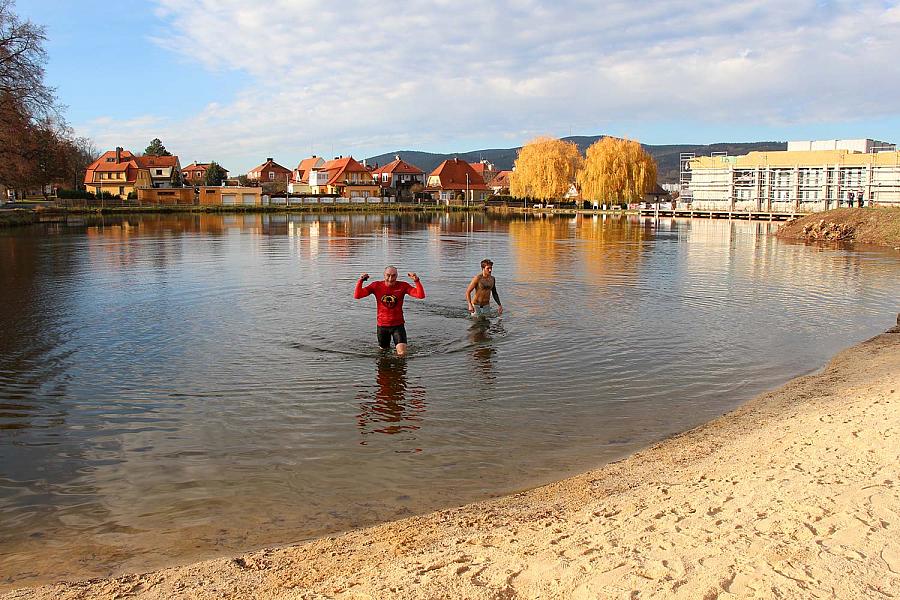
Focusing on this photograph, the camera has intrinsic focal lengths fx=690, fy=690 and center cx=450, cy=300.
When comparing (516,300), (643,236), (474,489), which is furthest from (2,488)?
(643,236)

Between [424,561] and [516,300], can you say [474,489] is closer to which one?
[424,561]

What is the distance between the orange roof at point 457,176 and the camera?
474 feet

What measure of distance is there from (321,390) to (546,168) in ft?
316

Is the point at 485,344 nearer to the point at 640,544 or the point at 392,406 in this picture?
the point at 392,406

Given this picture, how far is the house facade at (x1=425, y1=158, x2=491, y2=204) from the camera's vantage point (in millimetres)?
142500

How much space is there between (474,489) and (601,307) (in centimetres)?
1265

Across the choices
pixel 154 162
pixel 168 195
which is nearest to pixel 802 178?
pixel 168 195

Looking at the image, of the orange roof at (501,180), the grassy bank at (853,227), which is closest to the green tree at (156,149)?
the orange roof at (501,180)

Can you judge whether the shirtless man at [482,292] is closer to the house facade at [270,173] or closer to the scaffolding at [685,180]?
the scaffolding at [685,180]

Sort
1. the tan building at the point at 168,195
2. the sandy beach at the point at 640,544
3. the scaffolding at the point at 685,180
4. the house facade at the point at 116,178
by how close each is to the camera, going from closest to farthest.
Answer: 1. the sandy beach at the point at 640,544
2. the scaffolding at the point at 685,180
3. the tan building at the point at 168,195
4. the house facade at the point at 116,178

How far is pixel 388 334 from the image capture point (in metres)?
13.4

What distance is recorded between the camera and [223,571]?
5.41 meters

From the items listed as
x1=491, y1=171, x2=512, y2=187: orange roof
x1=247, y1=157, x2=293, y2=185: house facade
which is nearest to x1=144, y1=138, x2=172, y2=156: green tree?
x1=247, y1=157, x2=293, y2=185: house facade

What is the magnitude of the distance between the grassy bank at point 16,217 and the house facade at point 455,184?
281ft
